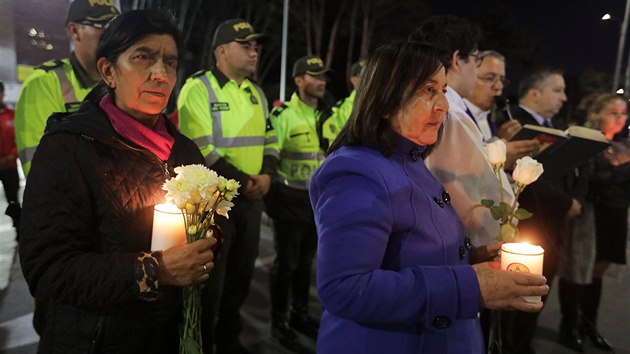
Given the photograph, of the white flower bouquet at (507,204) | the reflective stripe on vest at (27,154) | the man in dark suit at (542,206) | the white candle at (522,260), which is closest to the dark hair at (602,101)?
the man in dark suit at (542,206)

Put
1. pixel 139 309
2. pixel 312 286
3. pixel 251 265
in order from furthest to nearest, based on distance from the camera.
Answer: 1. pixel 312 286
2. pixel 251 265
3. pixel 139 309

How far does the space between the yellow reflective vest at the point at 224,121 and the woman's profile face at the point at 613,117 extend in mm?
3387

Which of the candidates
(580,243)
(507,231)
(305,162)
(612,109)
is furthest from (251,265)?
(612,109)

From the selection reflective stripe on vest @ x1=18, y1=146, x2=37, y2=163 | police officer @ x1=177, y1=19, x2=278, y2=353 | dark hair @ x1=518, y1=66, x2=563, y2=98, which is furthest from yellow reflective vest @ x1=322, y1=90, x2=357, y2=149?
reflective stripe on vest @ x1=18, y1=146, x2=37, y2=163

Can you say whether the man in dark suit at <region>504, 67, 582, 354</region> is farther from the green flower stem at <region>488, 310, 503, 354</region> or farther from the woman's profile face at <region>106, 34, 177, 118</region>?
the woman's profile face at <region>106, 34, 177, 118</region>

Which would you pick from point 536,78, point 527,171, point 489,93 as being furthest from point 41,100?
point 536,78

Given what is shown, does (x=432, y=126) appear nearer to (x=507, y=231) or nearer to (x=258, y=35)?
(x=507, y=231)

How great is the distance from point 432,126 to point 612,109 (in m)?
4.19

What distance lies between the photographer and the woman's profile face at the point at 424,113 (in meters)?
1.73

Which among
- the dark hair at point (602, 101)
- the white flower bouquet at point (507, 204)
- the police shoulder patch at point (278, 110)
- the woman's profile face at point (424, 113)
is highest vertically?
the dark hair at point (602, 101)

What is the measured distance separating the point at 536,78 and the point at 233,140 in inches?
112

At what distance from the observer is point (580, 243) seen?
496 centimetres

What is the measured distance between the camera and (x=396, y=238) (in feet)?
5.40

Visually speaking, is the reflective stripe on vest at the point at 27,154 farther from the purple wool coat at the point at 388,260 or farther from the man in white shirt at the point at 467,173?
the man in white shirt at the point at 467,173
